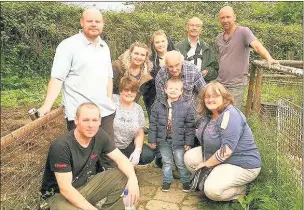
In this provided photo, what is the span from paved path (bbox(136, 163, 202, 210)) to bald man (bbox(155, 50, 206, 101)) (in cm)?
95

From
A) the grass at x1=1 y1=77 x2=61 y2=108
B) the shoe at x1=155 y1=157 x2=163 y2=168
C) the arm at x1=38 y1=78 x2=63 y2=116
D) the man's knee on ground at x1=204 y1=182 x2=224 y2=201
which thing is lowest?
the grass at x1=1 y1=77 x2=61 y2=108

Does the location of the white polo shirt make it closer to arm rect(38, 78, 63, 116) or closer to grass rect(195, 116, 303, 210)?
arm rect(38, 78, 63, 116)

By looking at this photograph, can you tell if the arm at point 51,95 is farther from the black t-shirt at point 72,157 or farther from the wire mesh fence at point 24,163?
the black t-shirt at point 72,157

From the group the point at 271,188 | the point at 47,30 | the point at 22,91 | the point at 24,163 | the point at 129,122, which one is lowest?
the point at 22,91

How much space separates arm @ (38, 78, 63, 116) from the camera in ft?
11.9

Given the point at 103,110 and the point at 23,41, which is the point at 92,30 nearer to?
the point at 103,110

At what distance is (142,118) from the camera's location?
4805 mm

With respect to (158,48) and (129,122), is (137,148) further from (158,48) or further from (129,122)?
(158,48)

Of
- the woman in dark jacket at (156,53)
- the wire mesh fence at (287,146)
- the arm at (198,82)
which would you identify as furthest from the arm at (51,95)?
the wire mesh fence at (287,146)

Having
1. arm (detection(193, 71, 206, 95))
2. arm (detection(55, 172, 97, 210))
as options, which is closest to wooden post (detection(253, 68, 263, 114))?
arm (detection(193, 71, 206, 95))

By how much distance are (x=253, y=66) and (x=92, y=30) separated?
9.47 feet

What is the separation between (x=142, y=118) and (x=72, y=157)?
150 cm

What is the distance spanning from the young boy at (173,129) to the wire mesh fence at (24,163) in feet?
3.70

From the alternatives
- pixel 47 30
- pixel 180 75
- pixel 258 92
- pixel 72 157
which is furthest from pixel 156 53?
pixel 47 30
